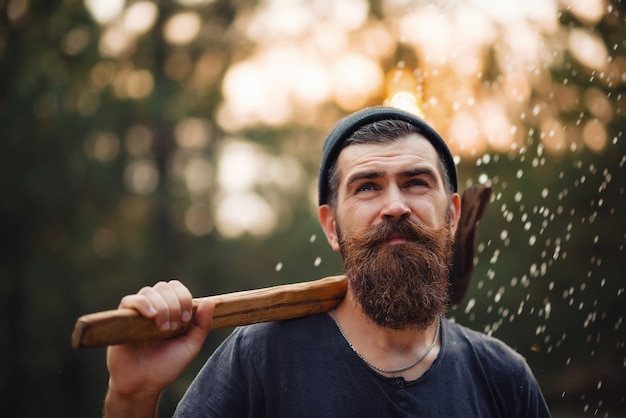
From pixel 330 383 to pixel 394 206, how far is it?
769 millimetres

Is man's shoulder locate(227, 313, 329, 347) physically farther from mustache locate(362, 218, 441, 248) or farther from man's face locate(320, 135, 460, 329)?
mustache locate(362, 218, 441, 248)

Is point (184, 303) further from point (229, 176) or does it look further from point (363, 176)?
point (229, 176)

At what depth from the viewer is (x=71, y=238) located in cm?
1588

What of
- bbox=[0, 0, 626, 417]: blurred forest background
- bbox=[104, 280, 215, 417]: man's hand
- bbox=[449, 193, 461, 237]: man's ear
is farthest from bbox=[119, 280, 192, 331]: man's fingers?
bbox=[0, 0, 626, 417]: blurred forest background

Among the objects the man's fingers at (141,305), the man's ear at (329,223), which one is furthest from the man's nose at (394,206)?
the man's fingers at (141,305)

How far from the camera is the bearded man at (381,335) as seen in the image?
8.31ft

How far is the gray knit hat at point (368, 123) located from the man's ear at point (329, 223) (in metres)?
0.06

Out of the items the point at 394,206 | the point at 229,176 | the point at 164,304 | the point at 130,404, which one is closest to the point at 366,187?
the point at 394,206

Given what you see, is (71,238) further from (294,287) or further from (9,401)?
(294,287)

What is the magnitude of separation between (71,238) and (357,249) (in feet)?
47.8

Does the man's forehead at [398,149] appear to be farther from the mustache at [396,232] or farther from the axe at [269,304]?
the axe at [269,304]

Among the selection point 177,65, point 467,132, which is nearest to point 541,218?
point 467,132

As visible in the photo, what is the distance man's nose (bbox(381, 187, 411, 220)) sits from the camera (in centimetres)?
262

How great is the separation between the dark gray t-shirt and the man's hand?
1.00 ft
